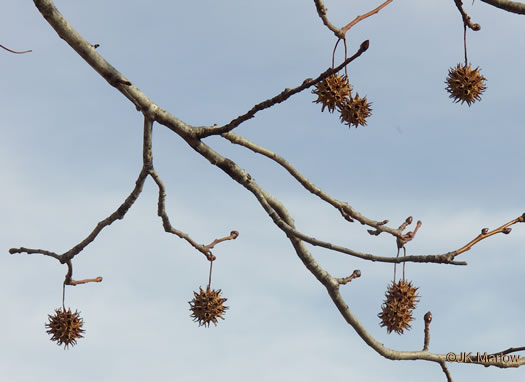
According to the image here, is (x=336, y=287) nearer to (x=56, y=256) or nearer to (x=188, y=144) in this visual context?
(x=188, y=144)

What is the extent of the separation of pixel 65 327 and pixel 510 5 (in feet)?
14.2

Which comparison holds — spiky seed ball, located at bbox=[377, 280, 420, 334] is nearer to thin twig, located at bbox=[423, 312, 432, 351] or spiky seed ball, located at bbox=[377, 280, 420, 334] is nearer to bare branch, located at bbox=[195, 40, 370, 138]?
thin twig, located at bbox=[423, 312, 432, 351]

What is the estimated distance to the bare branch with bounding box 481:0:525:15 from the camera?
5242 millimetres

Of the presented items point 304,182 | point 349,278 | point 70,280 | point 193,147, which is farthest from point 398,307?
point 70,280

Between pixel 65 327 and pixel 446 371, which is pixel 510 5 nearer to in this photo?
pixel 446 371

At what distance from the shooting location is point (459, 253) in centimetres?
397

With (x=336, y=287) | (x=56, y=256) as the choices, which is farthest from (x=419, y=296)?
(x=56, y=256)

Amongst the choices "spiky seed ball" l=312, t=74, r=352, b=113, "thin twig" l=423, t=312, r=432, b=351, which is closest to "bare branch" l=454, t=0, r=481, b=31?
"spiky seed ball" l=312, t=74, r=352, b=113

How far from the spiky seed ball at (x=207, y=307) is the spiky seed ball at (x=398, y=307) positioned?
4.08 ft

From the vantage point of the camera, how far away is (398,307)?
5.50 metres

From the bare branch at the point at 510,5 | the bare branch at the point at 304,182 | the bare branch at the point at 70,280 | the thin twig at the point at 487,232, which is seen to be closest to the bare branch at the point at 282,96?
the bare branch at the point at 304,182

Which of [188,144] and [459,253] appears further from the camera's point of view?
[188,144]

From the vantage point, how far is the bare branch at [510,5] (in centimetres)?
524

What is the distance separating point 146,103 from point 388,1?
1899 mm
